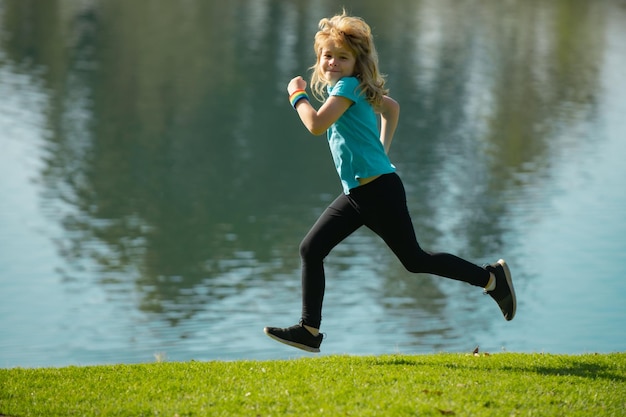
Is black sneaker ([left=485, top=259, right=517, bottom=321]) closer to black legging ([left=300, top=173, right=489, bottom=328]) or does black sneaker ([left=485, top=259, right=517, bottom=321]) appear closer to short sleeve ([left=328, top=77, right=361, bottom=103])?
black legging ([left=300, top=173, right=489, bottom=328])

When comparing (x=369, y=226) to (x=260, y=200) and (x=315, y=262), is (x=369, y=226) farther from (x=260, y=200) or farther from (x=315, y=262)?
(x=260, y=200)

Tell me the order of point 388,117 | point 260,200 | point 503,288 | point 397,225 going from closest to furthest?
1. point 397,225
2. point 388,117
3. point 503,288
4. point 260,200

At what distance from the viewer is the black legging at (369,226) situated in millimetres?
5992

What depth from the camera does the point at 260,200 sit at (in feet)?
68.6

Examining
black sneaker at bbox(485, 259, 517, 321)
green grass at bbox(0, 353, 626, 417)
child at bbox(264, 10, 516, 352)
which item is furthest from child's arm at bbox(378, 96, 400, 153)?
green grass at bbox(0, 353, 626, 417)

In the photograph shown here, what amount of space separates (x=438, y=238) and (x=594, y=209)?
13.0ft

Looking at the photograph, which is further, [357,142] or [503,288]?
[503,288]

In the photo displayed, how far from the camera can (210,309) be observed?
15078 millimetres

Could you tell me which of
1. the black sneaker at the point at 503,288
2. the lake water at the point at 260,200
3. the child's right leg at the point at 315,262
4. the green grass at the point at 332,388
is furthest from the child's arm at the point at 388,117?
the lake water at the point at 260,200

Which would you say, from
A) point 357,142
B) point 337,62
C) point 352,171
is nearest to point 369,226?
point 352,171

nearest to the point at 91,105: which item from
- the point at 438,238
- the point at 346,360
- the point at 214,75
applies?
the point at 214,75

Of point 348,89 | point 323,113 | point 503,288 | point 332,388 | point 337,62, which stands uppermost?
point 337,62

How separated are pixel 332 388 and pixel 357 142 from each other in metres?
1.39

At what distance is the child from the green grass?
0.41m
